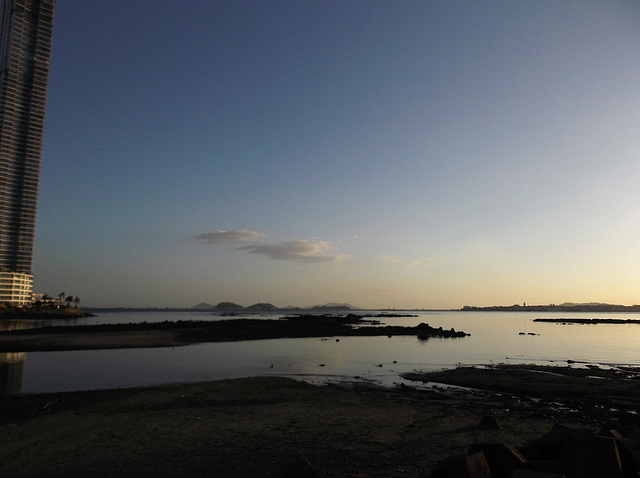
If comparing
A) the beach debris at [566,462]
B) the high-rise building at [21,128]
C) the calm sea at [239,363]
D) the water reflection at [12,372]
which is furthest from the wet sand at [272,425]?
the high-rise building at [21,128]

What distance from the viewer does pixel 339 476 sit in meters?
8.72

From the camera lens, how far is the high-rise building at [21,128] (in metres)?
162

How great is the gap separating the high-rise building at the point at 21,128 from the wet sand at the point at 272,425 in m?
171

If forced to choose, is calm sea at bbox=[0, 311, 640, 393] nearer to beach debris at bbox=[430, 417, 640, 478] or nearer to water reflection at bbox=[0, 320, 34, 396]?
water reflection at bbox=[0, 320, 34, 396]

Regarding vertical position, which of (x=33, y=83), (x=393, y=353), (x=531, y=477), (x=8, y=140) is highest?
(x=33, y=83)

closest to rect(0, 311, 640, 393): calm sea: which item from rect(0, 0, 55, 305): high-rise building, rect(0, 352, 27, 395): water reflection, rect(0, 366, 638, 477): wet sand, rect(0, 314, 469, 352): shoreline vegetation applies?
rect(0, 352, 27, 395): water reflection

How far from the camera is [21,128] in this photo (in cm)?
17250

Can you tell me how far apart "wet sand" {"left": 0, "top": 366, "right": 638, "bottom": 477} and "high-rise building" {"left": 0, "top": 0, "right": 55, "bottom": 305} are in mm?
170590

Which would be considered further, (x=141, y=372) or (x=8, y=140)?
(x=8, y=140)

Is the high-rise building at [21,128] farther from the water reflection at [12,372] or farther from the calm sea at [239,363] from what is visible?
the calm sea at [239,363]

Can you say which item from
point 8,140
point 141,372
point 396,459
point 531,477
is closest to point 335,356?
point 141,372

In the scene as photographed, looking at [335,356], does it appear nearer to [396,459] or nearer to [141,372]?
[141,372]

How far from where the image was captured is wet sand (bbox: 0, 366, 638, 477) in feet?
31.3

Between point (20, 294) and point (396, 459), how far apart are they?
18577 cm
